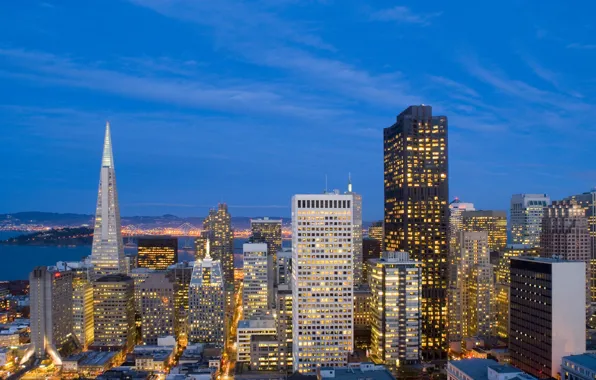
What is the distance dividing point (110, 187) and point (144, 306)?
48.3 metres

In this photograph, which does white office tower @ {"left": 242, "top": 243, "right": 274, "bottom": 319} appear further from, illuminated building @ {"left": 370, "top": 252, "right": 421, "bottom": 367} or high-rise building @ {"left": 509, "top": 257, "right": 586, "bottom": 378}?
high-rise building @ {"left": 509, "top": 257, "right": 586, "bottom": 378}

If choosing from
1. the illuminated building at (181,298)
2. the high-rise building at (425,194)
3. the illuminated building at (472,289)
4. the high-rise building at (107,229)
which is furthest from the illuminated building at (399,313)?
the high-rise building at (107,229)

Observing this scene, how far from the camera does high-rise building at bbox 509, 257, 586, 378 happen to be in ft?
226

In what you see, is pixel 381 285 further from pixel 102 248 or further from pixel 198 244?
pixel 198 244

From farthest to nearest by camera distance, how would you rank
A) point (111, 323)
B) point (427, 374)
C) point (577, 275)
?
1. point (111, 323)
2. point (427, 374)
3. point (577, 275)

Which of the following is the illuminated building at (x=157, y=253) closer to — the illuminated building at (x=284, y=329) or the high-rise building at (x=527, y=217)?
the illuminated building at (x=284, y=329)

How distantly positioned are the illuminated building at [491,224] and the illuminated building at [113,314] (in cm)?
10252

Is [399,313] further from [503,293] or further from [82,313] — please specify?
[82,313]

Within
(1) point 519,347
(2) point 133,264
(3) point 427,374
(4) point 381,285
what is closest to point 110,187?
(2) point 133,264

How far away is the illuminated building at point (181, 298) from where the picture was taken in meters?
113

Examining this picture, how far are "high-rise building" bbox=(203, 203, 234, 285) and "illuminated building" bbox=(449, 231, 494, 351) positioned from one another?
230 feet

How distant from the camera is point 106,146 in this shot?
495 ft

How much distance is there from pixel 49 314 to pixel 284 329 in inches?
1602

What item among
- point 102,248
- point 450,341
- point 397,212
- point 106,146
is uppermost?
point 106,146
